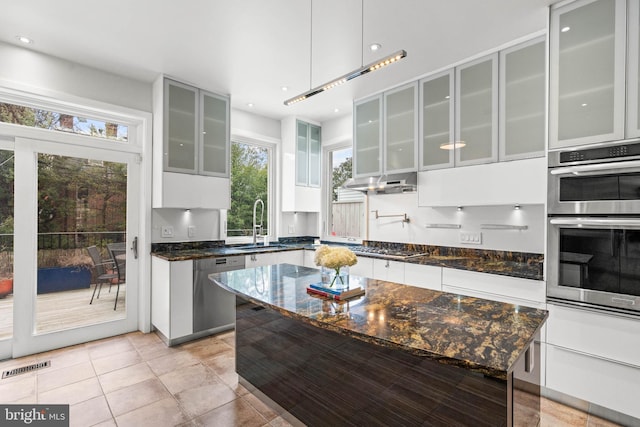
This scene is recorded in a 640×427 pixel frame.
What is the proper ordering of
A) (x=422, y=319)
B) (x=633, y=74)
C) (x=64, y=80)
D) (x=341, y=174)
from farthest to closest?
(x=341, y=174) → (x=64, y=80) → (x=633, y=74) → (x=422, y=319)

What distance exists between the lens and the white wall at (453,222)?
2.91 meters

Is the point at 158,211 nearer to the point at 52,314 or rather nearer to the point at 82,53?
the point at 52,314

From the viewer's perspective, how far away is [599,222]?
6.74 feet

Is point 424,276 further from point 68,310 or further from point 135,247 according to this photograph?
point 68,310

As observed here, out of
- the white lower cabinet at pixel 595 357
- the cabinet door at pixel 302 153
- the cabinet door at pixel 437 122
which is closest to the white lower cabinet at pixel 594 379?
the white lower cabinet at pixel 595 357

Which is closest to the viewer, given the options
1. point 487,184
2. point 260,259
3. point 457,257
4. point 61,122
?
point 487,184

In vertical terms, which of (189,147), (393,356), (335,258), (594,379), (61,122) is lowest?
(594,379)

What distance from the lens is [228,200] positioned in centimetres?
394

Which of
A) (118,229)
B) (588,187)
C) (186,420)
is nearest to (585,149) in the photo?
(588,187)

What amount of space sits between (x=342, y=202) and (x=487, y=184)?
7.46ft

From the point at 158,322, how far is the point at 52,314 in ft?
3.14

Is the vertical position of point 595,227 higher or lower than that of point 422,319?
higher

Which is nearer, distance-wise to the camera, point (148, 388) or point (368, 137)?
point (148, 388)

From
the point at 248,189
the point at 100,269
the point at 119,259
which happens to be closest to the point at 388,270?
the point at 248,189
